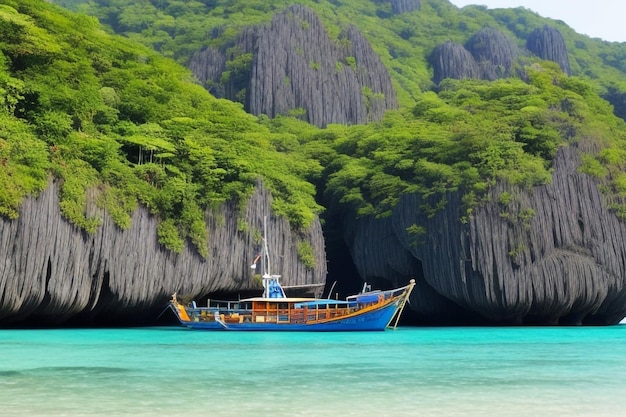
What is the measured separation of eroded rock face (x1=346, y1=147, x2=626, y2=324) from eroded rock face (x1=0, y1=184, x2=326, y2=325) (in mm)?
5642

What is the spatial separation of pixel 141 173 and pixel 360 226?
1306 centimetres

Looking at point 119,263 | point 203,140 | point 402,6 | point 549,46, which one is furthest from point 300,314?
point 402,6

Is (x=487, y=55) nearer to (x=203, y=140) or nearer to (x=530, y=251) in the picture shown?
(x=530, y=251)

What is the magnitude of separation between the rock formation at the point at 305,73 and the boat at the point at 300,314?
2738 cm

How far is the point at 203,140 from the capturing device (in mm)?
35562

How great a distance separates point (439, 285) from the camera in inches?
1430

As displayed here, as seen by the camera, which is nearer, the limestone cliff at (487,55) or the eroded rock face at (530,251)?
the eroded rock face at (530,251)

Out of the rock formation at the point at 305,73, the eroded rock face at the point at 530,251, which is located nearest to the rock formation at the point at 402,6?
the rock formation at the point at 305,73

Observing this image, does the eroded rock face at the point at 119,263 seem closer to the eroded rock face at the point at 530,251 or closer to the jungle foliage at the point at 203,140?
the jungle foliage at the point at 203,140

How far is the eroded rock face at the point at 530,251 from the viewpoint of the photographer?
34938 mm

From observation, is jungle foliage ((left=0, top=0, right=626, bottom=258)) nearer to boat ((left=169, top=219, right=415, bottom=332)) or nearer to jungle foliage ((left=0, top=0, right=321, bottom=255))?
jungle foliage ((left=0, top=0, right=321, bottom=255))

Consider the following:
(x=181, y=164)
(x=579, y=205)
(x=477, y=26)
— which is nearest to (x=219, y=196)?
(x=181, y=164)

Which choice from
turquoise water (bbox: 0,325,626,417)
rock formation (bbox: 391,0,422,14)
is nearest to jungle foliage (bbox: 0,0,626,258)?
turquoise water (bbox: 0,325,626,417)

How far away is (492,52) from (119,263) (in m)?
60.4
